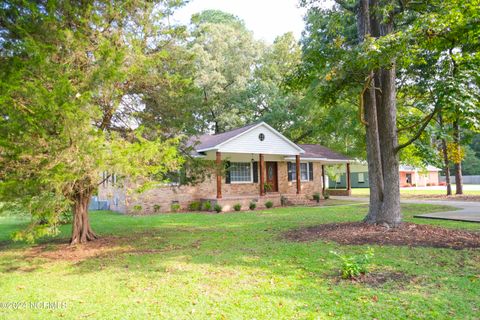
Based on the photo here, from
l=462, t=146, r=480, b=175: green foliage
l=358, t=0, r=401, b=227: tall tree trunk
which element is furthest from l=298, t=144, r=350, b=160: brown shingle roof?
l=462, t=146, r=480, b=175: green foliage

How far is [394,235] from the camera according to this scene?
8203mm

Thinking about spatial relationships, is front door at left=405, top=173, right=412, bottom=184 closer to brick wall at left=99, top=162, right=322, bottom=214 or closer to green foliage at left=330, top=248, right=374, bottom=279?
brick wall at left=99, top=162, right=322, bottom=214

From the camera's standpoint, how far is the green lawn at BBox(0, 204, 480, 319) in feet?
13.5

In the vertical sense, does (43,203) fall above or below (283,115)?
below

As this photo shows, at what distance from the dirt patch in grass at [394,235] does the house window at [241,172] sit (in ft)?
35.9

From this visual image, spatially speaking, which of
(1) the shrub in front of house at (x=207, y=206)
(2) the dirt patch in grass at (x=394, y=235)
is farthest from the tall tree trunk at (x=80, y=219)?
(1) the shrub in front of house at (x=207, y=206)

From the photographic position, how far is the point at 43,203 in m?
5.71

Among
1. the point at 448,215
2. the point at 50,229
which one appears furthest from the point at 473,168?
the point at 50,229

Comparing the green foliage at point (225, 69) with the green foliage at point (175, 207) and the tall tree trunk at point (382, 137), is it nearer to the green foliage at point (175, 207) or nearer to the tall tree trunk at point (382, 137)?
the green foliage at point (175, 207)

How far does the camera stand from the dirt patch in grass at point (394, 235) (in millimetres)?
7516

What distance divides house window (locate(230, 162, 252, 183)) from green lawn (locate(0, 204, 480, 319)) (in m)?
11.9

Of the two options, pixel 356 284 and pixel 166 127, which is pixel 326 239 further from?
pixel 166 127

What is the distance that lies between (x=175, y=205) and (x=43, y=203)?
Answer: 39.5ft

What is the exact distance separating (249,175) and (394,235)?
1325 cm
